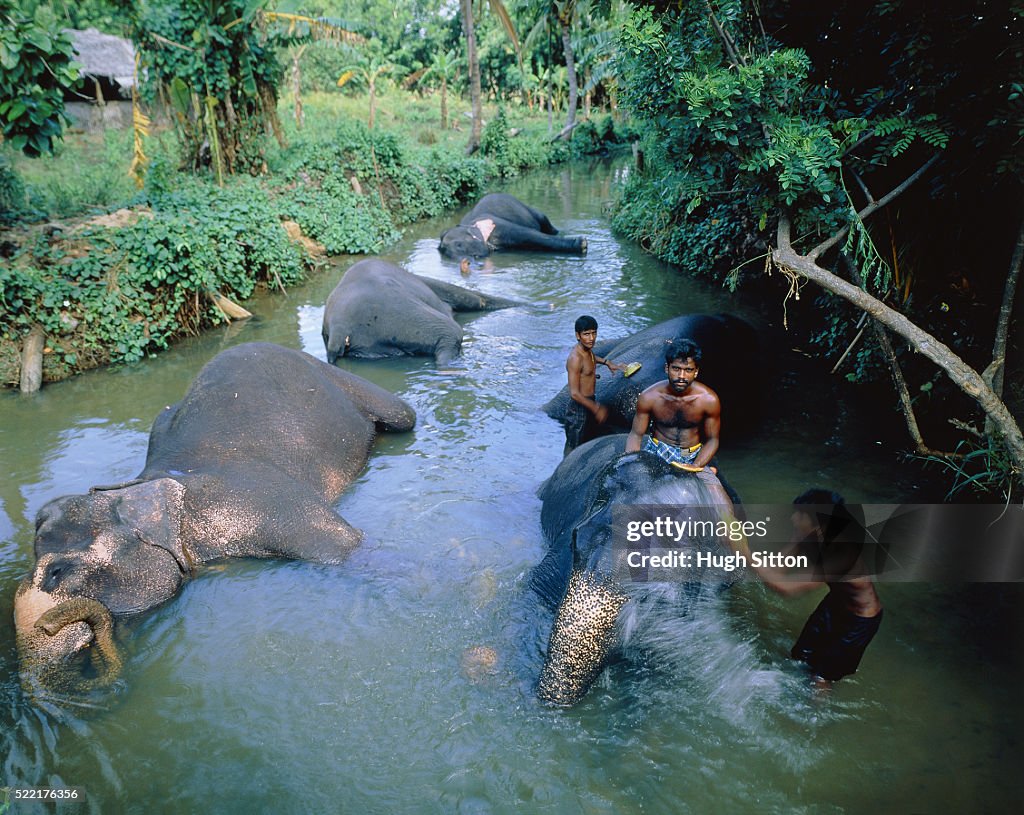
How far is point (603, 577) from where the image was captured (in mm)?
3459

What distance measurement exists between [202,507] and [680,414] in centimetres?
327

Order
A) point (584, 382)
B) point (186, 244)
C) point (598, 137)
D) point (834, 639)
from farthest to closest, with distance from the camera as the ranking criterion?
point (598, 137), point (186, 244), point (584, 382), point (834, 639)

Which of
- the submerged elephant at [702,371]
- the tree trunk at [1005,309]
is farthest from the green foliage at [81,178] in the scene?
the tree trunk at [1005,309]

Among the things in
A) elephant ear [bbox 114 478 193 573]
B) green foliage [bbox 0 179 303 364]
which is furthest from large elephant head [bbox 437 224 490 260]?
elephant ear [bbox 114 478 193 573]

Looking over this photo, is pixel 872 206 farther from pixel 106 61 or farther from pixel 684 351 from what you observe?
pixel 106 61

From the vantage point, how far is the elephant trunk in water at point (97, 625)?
155 inches

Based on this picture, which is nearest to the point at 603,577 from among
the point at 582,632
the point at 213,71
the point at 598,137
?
the point at 582,632

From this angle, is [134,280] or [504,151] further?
[504,151]

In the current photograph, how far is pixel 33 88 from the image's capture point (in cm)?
782

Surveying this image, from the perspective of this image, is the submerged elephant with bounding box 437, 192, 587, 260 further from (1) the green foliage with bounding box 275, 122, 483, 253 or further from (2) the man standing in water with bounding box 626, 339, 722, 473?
(2) the man standing in water with bounding box 626, 339, 722, 473

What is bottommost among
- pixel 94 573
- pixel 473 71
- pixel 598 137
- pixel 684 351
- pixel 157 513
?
pixel 94 573

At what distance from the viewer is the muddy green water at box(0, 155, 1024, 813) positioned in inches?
136

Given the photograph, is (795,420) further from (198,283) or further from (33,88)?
(33,88)

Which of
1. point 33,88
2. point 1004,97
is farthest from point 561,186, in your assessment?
point 1004,97
